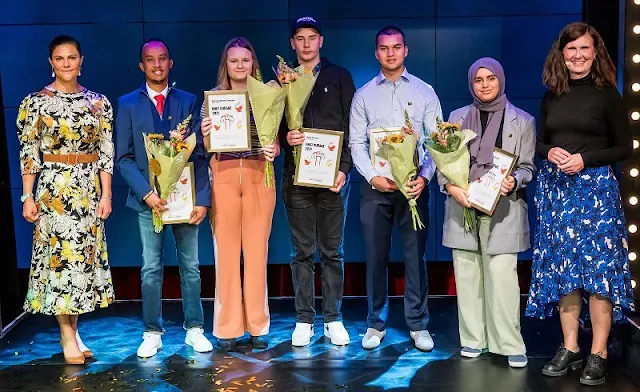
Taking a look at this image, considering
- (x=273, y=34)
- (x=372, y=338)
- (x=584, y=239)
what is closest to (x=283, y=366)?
(x=372, y=338)

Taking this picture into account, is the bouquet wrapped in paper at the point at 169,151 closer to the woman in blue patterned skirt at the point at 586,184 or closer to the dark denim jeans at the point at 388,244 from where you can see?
the dark denim jeans at the point at 388,244

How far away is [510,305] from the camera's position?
173 inches

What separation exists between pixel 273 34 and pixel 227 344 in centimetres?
243

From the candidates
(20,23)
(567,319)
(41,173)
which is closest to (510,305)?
(567,319)

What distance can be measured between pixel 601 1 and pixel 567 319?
1919 mm

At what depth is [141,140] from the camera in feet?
15.0

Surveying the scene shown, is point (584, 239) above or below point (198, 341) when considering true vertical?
above

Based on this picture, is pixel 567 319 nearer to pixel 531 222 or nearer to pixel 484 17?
pixel 531 222

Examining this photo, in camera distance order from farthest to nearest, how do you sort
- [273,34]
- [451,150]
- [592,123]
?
[273,34] < [451,150] < [592,123]

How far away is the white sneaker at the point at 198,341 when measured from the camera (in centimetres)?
475

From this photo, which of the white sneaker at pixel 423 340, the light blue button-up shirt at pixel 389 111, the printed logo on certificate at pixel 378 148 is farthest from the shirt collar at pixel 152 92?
the white sneaker at pixel 423 340

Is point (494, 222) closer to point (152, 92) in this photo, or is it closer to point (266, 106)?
point (266, 106)

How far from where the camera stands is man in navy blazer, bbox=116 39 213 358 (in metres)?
4.54

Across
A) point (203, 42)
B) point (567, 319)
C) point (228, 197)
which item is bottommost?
point (567, 319)
